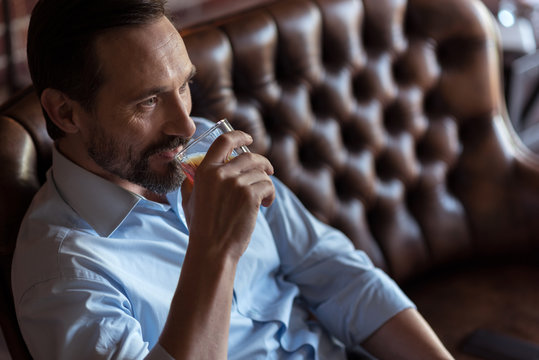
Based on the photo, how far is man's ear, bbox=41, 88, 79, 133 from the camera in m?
1.07

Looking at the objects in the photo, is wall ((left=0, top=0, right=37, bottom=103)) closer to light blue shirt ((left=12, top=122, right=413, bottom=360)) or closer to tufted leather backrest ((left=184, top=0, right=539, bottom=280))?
tufted leather backrest ((left=184, top=0, right=539, bottom=280))

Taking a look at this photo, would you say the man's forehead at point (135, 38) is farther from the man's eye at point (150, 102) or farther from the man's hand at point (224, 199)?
the man's hand at point (224, 199)

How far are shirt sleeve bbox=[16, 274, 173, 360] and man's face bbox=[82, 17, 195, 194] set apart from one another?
215 mm

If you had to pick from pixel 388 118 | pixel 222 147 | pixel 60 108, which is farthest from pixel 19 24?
pixel 222 147

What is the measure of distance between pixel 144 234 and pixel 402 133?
0.89 m

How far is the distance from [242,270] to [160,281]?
0.19m

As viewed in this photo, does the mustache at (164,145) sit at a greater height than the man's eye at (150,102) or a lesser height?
lesser

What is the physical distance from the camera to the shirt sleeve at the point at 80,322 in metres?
0.91

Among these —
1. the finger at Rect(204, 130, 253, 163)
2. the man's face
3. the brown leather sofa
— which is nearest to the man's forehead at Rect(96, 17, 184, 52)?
the man's face

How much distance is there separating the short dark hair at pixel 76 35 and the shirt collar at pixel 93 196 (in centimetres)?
12

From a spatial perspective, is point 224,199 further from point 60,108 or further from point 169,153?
point 60,108

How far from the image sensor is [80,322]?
0.92 meters

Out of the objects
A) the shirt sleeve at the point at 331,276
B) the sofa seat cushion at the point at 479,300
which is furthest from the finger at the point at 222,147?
the sofa seat cushion at the point at 479,300

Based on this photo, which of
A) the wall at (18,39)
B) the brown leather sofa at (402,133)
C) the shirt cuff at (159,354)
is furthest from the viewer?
the wall at (18,39)
